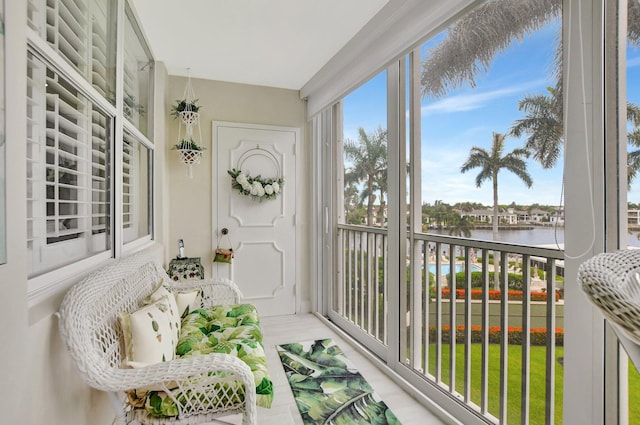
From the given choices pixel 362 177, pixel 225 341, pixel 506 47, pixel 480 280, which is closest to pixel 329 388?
pixel 225 341

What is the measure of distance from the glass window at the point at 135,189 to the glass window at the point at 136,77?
0.17 m

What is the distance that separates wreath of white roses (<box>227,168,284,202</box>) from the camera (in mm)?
3514

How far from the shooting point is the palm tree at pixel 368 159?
9.19 ft

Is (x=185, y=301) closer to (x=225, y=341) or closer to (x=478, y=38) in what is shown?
(x=225, y=341)

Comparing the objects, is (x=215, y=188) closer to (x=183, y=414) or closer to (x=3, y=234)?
(x=183, y=414)

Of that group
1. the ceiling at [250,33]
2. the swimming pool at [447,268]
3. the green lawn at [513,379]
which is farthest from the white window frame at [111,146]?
the green lawn at [513,379]

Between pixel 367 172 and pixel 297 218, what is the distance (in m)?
1.18

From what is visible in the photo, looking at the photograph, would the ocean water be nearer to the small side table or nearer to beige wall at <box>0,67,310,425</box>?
beige wall at <box>0,67,310,425</box>

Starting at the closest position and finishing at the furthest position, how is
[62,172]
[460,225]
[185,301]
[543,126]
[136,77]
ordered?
[62,172], [543,126], [460,225], [185,301], [136,77]

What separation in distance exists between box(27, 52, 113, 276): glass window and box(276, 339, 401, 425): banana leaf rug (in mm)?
1529

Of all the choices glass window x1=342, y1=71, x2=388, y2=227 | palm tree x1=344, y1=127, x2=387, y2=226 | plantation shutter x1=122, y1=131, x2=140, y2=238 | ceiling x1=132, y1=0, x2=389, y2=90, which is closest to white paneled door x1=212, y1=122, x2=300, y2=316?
ceiling x1=132, y1=0, x2=389, y2=90

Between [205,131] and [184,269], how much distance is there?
1.46 meters

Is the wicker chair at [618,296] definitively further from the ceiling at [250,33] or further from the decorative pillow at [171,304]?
the ceiling at [250,33]

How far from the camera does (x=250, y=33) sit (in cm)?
257
